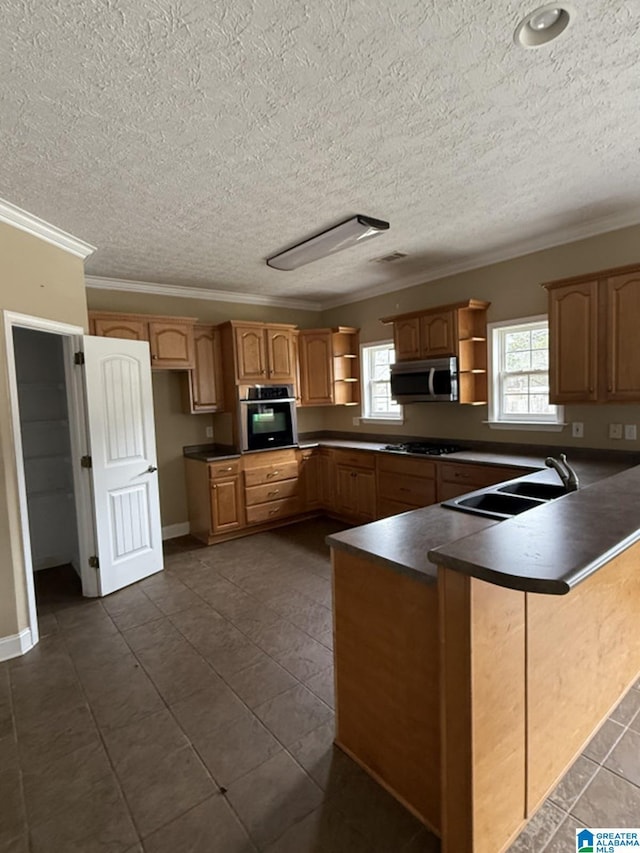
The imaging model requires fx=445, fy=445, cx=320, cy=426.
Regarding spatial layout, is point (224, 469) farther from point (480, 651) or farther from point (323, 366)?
point (480, 651)

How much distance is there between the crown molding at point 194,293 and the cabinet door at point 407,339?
1656 mm

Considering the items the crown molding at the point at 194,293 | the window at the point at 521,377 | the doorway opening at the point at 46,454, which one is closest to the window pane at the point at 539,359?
the window at the point at 521,377

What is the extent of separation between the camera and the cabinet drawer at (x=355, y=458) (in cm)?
469

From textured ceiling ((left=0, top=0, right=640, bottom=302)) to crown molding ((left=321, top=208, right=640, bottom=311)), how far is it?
0.09 metres

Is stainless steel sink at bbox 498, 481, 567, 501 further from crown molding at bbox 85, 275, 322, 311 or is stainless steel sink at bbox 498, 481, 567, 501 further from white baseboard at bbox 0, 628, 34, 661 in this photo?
crown molding at bbox 85, 275, 322, 311

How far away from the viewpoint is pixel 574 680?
1.77 m

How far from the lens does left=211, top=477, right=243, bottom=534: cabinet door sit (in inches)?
179

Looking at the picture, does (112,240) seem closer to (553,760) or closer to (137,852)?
(137,852)

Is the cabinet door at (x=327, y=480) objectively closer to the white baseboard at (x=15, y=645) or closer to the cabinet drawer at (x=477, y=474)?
the cabinet drawer at (x=477, y=474)

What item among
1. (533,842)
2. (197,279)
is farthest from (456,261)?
(533,842)

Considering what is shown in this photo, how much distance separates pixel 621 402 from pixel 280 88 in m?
2.78

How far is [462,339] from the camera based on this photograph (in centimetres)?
414

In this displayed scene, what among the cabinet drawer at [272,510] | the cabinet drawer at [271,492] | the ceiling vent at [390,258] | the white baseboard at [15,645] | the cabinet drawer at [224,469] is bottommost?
the white baseboard at [15,645]

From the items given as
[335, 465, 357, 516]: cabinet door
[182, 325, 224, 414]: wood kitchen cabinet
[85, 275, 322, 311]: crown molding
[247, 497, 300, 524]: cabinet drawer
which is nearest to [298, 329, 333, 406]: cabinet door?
[85, 275, 322, 311]: crown molding
